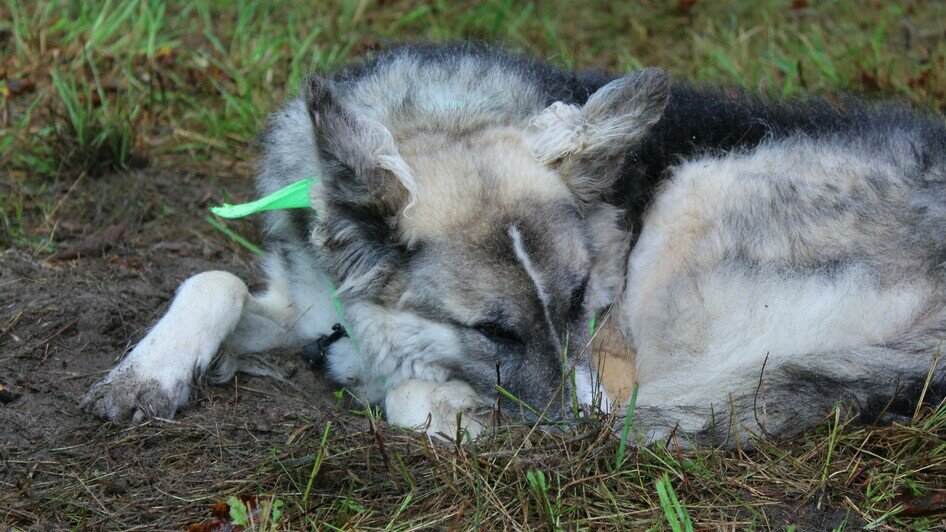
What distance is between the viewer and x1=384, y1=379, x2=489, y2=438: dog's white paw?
342cm

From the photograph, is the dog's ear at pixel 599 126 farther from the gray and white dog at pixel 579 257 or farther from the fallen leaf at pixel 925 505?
the fallen leaf at pixel 925 505

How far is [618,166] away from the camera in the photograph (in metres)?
3.55

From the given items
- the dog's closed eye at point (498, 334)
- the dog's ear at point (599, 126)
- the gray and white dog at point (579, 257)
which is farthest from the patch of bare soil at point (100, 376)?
the dog's ear at point (599, 126)

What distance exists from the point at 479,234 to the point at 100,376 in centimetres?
164

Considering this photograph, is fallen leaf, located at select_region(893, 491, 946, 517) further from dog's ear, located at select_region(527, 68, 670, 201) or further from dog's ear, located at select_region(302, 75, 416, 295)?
dog's ear, located at select_region(302, 75, 416, 295)

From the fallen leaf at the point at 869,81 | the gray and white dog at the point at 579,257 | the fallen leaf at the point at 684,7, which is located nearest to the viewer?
the gray and white dog at the point at 579,257

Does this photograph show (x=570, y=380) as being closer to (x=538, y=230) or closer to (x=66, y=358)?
(x=538, y=230)

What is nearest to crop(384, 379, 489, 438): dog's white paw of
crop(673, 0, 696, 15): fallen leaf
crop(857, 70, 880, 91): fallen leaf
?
crop(857, 70, 880, 91): fallen leaf

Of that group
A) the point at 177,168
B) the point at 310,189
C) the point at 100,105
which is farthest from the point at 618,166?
the point at 100,105

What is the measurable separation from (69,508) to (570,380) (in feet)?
5.49

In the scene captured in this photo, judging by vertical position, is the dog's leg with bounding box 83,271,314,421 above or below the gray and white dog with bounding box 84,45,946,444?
below

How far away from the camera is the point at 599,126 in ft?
11.3

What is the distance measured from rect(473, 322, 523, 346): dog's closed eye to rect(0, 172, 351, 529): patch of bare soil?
0.66 m

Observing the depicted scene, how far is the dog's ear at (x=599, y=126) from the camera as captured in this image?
341 cm
